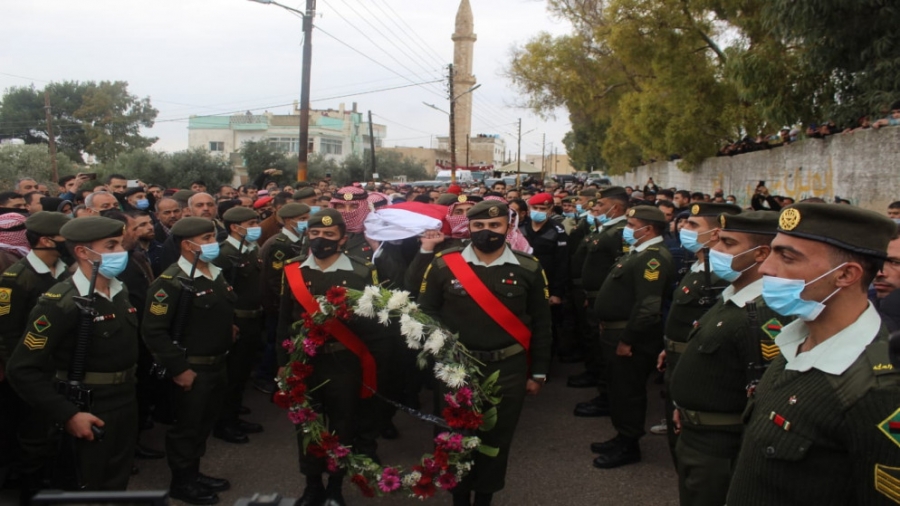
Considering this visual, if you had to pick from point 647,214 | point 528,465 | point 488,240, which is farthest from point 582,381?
point 488,240

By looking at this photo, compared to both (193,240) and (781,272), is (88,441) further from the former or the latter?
(781,272)

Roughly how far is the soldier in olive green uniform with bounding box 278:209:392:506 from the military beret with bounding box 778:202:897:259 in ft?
10.6

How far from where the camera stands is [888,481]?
6.42ft

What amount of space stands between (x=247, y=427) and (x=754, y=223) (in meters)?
4.86

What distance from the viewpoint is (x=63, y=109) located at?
57.2m

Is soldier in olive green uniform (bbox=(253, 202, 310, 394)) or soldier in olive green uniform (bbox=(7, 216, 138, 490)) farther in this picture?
soldier in olive green uniform (bbox=(253, 202, 310, 394))

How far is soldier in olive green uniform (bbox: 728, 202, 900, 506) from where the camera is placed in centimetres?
204

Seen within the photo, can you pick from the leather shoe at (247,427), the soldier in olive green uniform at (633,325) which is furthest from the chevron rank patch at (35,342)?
the soldier in olive green uniform at (633,325)

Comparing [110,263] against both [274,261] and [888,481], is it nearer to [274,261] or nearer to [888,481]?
[274,261]

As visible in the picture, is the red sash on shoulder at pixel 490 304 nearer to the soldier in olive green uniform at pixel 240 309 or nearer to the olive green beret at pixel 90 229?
the olive green beret at pixel 90 229

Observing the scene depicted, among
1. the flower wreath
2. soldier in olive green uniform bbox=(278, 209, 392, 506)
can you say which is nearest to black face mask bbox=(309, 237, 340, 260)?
soldier in olive green uniform bbox=(278, 209, 392, 506)

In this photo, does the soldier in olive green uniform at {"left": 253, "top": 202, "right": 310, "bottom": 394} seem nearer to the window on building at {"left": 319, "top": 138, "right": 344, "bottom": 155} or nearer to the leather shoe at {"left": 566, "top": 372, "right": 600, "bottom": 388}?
the leather shoe at {"left": 566, "top": 372, "right": 600, "bottom": 388}

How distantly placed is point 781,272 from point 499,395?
2.47 metres

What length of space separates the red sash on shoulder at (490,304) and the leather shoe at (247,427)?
2.96m
